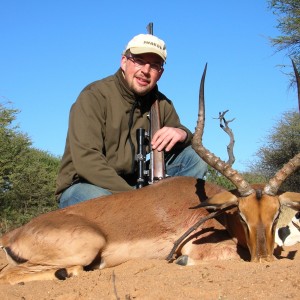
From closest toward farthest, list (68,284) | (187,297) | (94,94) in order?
(187,297)
(68,284)
(94,94)

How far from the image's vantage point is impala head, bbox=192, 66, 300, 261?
4574mm

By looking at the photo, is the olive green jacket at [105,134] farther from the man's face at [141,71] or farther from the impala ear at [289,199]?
the impala ear at [289,199]

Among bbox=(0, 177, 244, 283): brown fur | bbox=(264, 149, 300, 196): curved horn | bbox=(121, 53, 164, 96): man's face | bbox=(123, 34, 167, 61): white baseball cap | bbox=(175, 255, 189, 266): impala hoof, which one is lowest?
bbox=(175, 255, 189, 266): impala hoof

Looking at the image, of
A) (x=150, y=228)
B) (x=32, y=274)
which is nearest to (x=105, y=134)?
(x=150, y=228)

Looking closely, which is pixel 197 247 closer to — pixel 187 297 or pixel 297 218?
pixel 297 218

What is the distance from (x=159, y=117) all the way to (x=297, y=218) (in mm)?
1888

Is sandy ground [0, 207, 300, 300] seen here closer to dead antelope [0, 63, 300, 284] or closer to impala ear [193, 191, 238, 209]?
dead antelope [0, 63, 300, 284]

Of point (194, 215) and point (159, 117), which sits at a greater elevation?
point (159, 117)

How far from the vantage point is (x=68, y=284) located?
4.14 meters

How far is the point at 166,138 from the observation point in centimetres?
612

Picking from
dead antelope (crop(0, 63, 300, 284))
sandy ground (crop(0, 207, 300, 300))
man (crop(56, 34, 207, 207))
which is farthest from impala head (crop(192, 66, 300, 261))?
man (crop(56, 34, 207, 207))

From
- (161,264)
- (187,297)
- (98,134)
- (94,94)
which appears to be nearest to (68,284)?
(161,264)

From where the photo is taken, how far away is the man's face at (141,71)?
625 centimetres

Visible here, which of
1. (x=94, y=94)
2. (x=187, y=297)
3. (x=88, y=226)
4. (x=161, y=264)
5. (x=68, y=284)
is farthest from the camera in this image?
(x=94, y=94)
